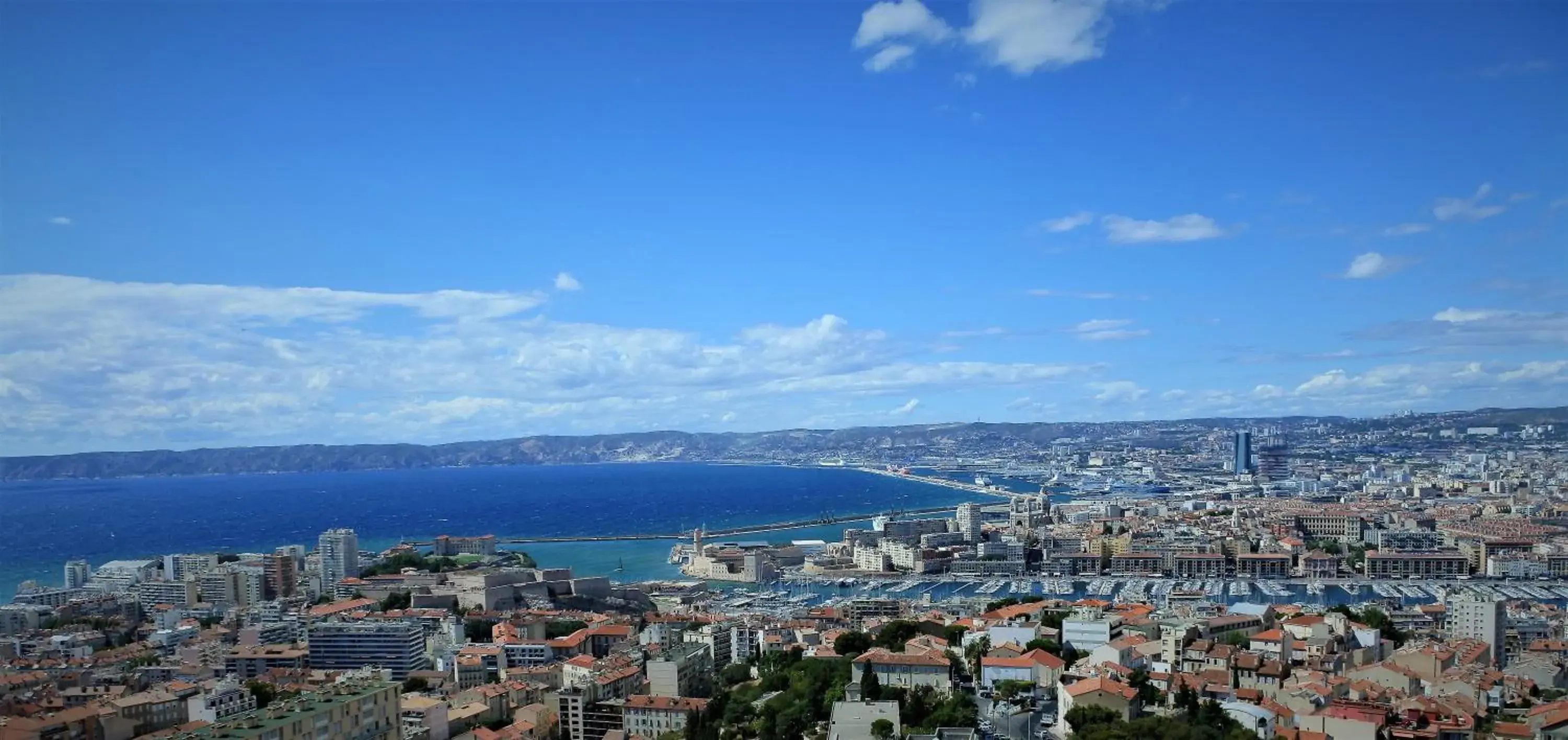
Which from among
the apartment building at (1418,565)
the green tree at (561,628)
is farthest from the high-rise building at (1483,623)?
the green tree at (561,628)

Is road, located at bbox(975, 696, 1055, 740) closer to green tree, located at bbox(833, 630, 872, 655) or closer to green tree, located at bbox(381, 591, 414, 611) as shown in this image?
green tree, located at bbox(833, 630, 872, 655)

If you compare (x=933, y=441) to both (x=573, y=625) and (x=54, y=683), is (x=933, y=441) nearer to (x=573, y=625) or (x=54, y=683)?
(x=573, y=625)

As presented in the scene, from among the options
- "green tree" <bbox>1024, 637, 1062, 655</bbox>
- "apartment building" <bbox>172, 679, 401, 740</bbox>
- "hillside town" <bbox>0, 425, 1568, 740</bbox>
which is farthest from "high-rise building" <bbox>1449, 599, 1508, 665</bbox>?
"apartment building" <bbox>172, 679, 401, 740</bbox>

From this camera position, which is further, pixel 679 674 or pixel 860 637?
pixel 860 637

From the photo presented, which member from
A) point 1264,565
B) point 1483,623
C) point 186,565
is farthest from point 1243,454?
point 186,565

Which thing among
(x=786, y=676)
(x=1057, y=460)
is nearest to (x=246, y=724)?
(x=786, y=676)

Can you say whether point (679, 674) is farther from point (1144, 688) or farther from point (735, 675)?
point (1144, 688)

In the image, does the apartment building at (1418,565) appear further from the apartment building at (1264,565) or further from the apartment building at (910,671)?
the apartment building at (910,671)
